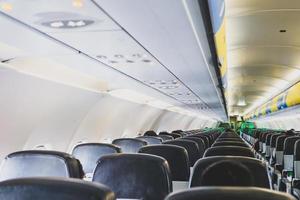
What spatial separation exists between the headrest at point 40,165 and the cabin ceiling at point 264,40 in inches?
185

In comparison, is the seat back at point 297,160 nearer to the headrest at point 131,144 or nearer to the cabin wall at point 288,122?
the headrest at point 131,144

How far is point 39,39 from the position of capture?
5.11 metres

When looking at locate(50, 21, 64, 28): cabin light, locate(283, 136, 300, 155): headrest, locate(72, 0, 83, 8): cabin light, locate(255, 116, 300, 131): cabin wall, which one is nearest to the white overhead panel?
locate(72, 0, 83, 8): cabin light

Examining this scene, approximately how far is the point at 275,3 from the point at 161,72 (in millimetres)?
2458

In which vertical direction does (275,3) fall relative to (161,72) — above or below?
above

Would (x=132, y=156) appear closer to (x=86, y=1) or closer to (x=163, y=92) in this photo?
(x=86, y=1)

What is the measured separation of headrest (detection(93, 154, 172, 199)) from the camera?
3508 millimetres

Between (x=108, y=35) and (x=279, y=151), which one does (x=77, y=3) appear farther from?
(x=279, y=151)

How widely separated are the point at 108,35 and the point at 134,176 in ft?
6.68

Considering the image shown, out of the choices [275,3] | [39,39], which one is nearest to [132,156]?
[39,39]

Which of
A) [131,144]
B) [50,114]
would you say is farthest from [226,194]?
[50,114]

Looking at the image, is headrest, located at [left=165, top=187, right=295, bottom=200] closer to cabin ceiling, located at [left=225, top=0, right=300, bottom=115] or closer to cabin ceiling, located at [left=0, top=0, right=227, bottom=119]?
cabin ceiling, located at [left=0, top=0, right=227, bottom=119]

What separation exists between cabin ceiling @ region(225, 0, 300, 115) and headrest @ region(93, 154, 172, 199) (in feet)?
14.5

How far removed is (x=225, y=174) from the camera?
313 cm
